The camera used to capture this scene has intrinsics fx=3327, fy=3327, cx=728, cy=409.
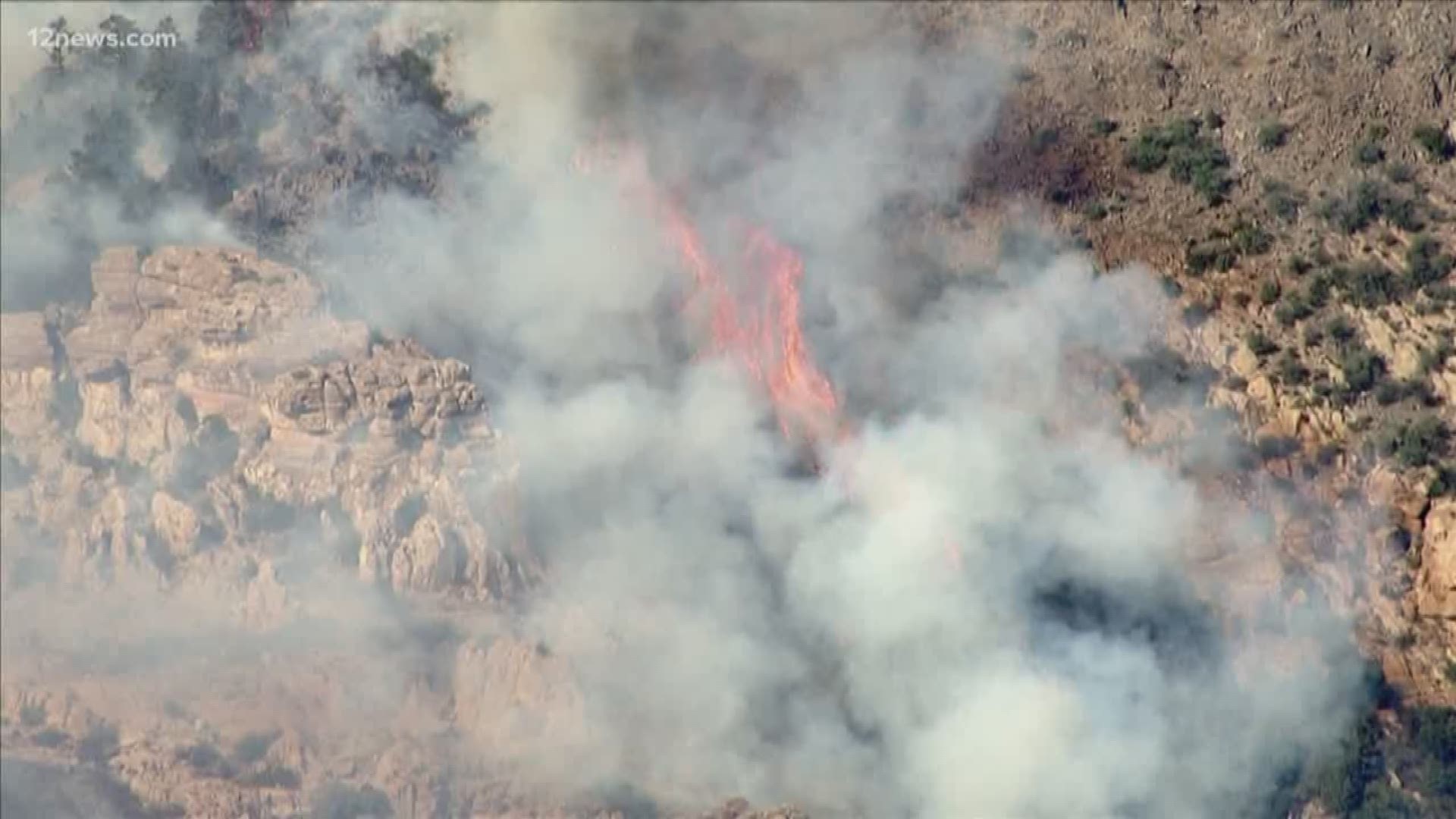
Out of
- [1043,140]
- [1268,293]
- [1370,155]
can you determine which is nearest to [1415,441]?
[1268,293]

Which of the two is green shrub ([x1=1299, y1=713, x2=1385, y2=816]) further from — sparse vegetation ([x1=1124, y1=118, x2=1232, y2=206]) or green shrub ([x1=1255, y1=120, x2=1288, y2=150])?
green shrub ([x1=1255, y1=120, x2=1288, y2=150])

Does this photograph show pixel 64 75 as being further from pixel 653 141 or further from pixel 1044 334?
pixel 1044 334

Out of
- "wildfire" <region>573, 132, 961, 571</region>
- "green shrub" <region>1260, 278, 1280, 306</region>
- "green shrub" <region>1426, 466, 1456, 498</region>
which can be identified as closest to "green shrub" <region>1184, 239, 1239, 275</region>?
"green shrub" <region>1260, 278, 1280, 306</region>

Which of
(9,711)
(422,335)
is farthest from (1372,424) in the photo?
(9,711)

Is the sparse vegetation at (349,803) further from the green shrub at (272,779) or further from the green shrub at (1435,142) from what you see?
the green shrub at (1435,142)

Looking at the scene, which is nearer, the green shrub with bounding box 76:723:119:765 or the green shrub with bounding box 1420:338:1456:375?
the green shrub with bounding box 76:723:119:765

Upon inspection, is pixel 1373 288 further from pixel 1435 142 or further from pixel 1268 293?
pixel 1435 142
